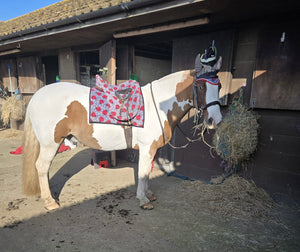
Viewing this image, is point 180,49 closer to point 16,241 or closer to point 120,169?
point 120,169

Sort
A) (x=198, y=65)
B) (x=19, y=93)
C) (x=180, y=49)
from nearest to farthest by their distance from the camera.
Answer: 1. (x=198, y=65)
2. (x=180, y=49)
3. (x=19, y=93)

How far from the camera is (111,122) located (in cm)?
265

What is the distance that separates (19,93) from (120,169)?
608cm

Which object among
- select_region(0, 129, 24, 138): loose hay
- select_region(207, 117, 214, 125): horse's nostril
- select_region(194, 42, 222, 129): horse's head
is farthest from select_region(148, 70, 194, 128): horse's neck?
select_region(0, 129, 24, 138): loose hay

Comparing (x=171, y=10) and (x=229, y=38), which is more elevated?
(x=171, y=10)

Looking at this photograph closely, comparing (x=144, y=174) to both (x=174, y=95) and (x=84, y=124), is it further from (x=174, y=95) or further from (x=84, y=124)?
(x=174, y=95)

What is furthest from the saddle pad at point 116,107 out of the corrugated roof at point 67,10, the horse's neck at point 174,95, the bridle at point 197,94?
the corrugated roof at point 67,10

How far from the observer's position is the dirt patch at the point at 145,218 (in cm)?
210

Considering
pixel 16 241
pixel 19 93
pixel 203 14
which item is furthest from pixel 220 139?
pixel 19 93

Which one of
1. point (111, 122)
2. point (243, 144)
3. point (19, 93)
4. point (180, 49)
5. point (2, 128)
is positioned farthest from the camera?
point (2, 128)

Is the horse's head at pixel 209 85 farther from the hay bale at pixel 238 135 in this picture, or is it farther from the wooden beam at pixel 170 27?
the wooden beam at pixel 170 27

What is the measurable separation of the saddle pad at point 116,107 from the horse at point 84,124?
0.30ft

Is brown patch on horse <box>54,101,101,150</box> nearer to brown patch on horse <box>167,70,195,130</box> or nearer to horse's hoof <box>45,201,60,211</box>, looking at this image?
horse's hoof <box>45,201,60,211</box>

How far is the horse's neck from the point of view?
2.62 meters
